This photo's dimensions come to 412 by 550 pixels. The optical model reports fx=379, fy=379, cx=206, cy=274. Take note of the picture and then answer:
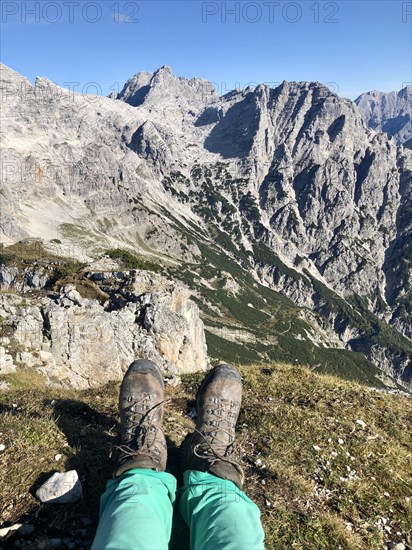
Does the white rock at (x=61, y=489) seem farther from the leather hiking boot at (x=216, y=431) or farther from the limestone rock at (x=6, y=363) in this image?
the limestone rock at (x=6, y=363)

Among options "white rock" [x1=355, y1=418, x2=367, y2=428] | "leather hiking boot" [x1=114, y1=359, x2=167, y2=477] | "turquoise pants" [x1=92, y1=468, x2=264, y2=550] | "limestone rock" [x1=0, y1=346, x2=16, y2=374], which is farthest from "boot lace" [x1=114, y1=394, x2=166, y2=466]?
"limestone rock" [x1=0, y1=346, x2=16, y2=374]

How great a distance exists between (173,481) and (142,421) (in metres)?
1.62

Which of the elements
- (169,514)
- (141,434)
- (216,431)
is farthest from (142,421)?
(169,514)

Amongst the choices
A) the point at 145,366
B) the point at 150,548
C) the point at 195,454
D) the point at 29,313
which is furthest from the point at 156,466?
the point at 29,313

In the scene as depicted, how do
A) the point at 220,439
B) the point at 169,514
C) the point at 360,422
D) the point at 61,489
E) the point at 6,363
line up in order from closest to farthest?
the point at 169,514 → the point at 61,489 → the point at 220,439 → the point at 360,422 → the point at 6,363

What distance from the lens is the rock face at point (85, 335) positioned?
62.3 ft

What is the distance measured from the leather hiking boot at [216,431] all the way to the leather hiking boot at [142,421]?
0.51 meters

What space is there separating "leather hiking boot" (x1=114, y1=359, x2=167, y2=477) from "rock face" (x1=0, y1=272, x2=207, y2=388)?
1065 cm

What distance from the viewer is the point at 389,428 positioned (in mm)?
8422

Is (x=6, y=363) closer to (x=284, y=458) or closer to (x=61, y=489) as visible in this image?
(x=61, y=489)

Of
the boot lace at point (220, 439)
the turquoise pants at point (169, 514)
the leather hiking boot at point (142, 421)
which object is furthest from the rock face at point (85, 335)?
the turquoise pants at point (169, 514)

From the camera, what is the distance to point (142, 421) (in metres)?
6.58

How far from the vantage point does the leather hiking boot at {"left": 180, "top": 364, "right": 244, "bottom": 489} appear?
5.62 metres

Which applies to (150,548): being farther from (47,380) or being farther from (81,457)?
(47,380)
